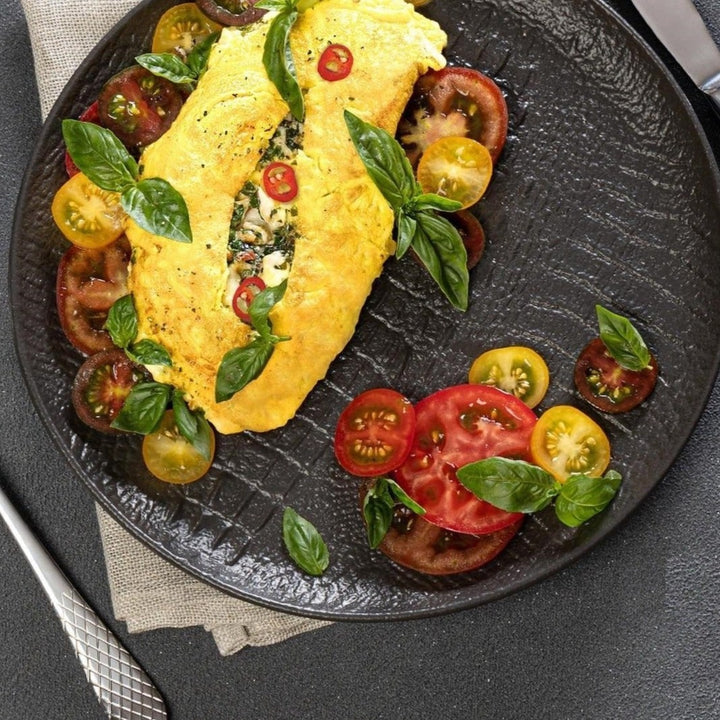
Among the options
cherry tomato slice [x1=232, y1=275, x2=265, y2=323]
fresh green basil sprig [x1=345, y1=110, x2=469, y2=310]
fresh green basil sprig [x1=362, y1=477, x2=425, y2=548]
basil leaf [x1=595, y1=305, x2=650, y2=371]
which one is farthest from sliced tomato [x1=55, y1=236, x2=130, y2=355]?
basil leaf [x1=595, y1=305, x2=650, y2=371]

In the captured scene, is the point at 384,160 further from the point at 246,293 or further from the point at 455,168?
the point at 246,293

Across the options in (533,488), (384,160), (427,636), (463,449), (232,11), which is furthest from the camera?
(427,636)

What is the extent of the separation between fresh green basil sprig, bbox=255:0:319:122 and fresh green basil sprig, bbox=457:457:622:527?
1208 mm

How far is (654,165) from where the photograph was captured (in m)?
2.98

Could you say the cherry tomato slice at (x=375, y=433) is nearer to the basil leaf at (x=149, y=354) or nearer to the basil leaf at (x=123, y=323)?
the basil leaf at (x=149, y=354)

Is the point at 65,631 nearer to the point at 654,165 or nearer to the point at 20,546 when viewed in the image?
the point at 20,546

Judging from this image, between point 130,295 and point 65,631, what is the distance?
1.22m

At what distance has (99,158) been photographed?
275 centimetres

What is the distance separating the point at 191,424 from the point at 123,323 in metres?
0.38

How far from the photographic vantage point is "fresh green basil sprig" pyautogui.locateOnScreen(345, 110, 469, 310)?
2.67 meters

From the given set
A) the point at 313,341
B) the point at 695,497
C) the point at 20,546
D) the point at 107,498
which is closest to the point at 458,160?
the point at 313,341

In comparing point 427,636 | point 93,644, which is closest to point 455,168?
point 427,636

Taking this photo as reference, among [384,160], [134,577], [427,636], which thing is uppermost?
[384,160]

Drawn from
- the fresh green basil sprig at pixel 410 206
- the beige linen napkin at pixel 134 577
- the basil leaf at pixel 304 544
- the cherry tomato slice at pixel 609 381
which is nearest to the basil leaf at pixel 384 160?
the fresh green basil sprig at pixel 410 206
